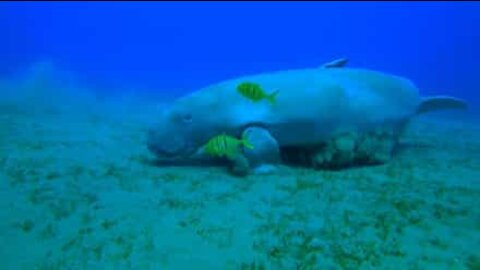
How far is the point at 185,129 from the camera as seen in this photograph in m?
9.12

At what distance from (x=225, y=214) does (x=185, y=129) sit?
114 inches

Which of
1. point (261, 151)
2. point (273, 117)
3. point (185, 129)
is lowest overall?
point (261, 151)

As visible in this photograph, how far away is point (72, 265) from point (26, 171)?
10.5 ft

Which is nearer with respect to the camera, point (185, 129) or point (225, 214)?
point (225, 214)

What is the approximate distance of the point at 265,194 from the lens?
24.1ft

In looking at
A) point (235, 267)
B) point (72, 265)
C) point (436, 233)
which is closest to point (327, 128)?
point (436, 233)

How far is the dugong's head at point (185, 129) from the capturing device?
9.06m

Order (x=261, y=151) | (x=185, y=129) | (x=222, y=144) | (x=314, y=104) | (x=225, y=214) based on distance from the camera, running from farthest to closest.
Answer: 1. (x=314, y=104)
2. (x=185, y=129)
3. (x=261, y=151)
4. (x=222, y=144)
5. (x=225, y=214)

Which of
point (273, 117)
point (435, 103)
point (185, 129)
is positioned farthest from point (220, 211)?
point (435, 103)

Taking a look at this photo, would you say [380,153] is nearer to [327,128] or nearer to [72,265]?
[327,128]

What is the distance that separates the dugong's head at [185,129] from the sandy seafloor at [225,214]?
46cm

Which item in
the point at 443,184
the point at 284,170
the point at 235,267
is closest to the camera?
the point at 235,267

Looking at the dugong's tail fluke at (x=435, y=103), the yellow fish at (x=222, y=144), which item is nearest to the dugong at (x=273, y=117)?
the yellow fish at (x=222, y=144)

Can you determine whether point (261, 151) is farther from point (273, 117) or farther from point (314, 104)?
point (314, 104)
